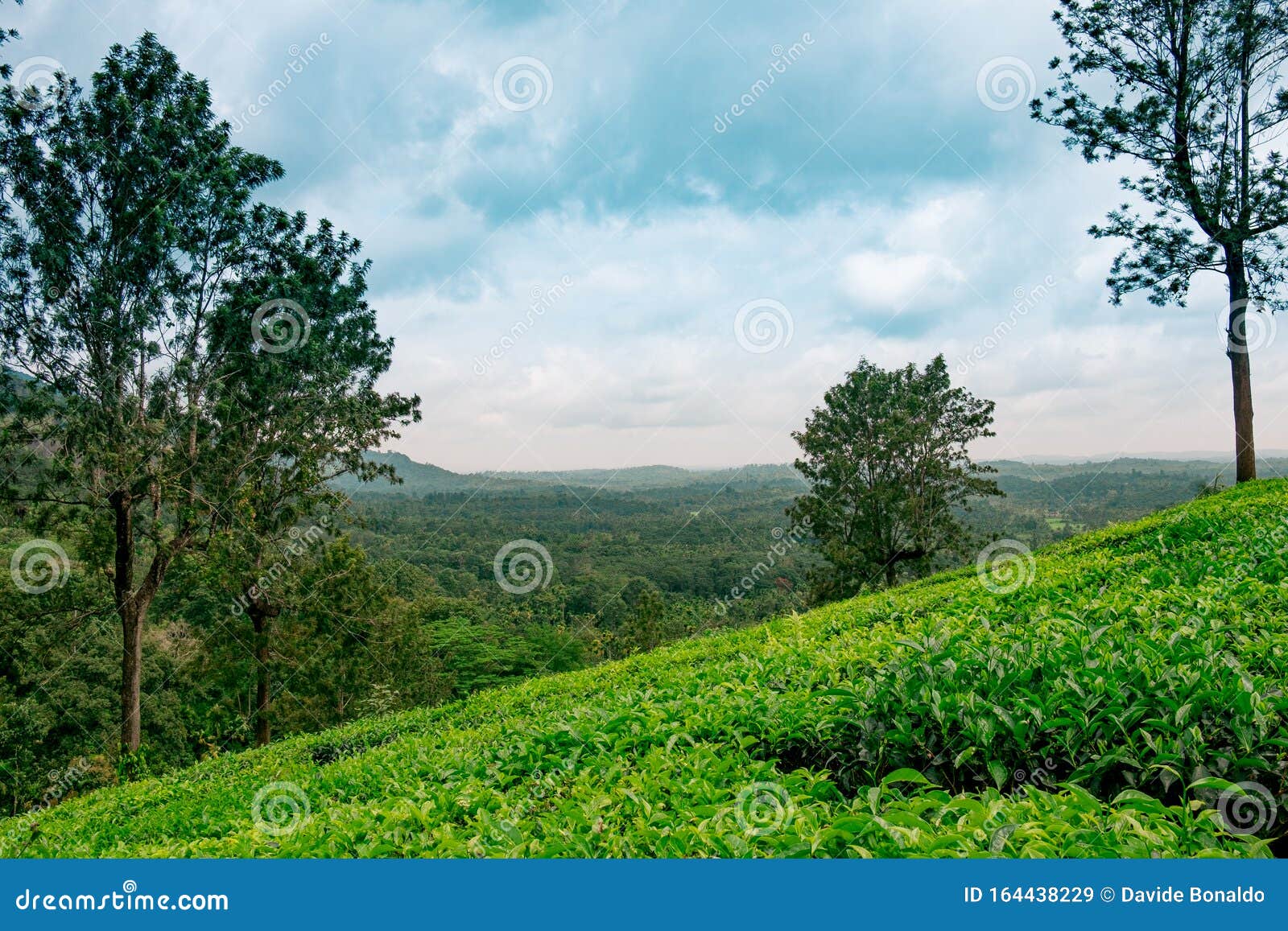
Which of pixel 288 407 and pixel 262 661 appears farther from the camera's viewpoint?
pixel 262 661

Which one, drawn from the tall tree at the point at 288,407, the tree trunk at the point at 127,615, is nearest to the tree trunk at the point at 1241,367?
the tall tree at the point at 288,407

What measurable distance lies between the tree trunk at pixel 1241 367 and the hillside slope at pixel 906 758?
9581mm

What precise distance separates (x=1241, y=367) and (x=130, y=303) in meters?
18.8

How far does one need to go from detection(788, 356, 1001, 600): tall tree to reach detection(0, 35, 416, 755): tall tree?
15996mm

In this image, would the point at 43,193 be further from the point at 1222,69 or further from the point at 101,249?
the point at 1222,69

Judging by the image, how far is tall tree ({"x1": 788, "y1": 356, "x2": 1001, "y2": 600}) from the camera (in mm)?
20109

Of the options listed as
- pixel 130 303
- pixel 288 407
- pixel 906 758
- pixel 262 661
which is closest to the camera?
pixel 906 758

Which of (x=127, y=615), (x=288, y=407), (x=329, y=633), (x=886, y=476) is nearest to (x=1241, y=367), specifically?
(x=886, y=476)

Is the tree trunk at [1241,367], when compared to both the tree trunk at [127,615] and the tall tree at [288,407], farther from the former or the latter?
the tree trunk at [127,615]

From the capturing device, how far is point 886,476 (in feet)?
68.4

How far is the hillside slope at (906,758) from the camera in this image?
5.98 ft

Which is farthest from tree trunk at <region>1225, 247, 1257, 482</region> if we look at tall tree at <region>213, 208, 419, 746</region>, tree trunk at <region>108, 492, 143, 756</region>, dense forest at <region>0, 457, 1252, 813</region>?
tree trunk at <region>108, 492, 143, 756</region>

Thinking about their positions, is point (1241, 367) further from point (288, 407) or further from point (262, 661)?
point (262, 661)

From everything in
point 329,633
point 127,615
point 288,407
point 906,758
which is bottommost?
point 329,633
